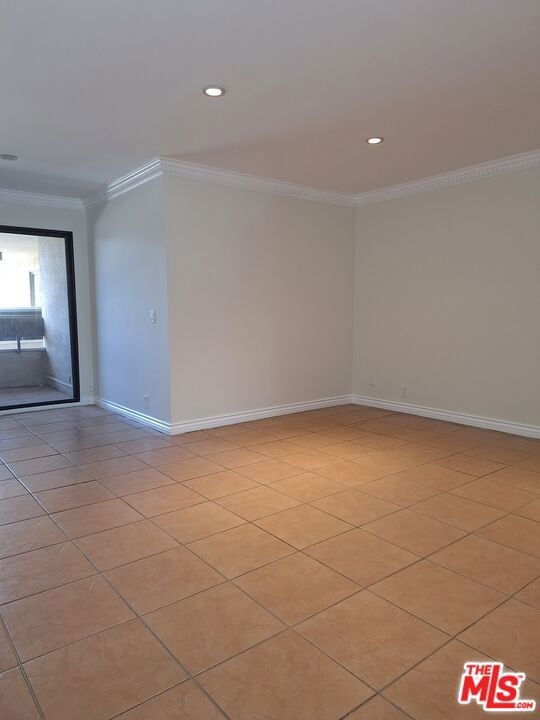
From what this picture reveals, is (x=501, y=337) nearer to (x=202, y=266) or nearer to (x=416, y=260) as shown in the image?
(x=416, y=260)

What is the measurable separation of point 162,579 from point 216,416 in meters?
2.81

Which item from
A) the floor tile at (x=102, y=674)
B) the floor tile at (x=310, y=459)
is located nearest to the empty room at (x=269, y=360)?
the floor tile at (x=102, y=674)

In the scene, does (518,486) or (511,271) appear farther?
(511,271)

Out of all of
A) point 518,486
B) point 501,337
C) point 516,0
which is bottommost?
point 518,486

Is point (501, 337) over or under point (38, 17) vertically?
under

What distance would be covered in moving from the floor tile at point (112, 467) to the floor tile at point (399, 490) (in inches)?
68.9

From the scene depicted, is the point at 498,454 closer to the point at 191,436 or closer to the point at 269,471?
the point at 269,471

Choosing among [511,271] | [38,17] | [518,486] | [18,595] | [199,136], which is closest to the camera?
[18,595]

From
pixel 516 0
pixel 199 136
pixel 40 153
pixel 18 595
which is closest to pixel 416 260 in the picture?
pixel 199 136

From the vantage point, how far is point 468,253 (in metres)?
4.82

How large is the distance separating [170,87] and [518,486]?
347 cm

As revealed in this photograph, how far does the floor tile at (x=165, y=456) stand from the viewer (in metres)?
3.83

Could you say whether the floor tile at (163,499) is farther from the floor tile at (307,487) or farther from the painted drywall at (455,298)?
the painted drywall at (455,298)

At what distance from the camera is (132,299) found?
5.09 metres
